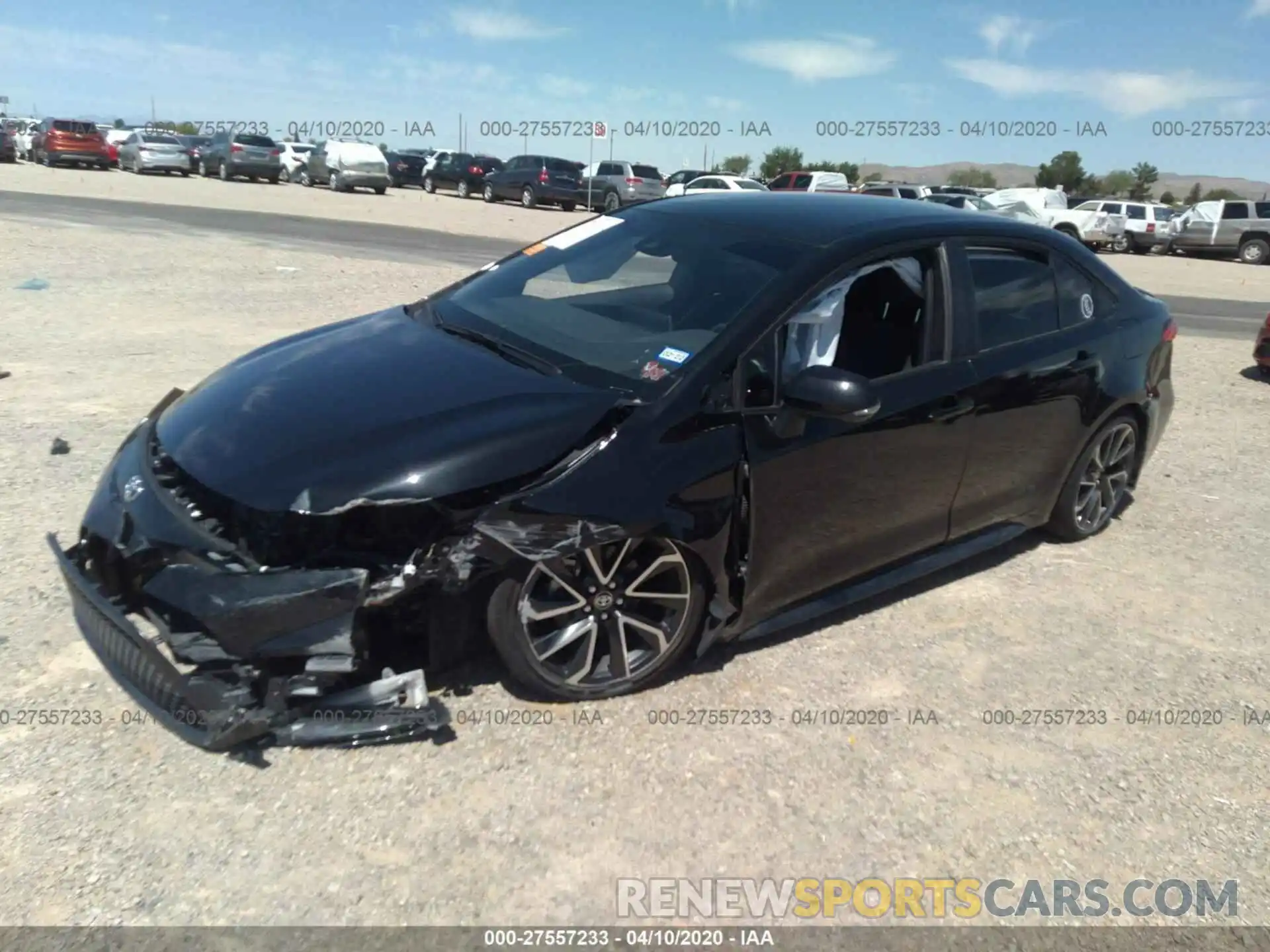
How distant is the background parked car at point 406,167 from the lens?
4203 cm

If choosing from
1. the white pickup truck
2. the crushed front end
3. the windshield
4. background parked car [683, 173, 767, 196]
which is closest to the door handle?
the windshield

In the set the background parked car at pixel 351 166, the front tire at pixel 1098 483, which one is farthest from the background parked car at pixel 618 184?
the front tire at pixel 1098 483

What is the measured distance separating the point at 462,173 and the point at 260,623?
1466 inches

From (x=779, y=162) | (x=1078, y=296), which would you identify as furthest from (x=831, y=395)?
(x=779, y=162)

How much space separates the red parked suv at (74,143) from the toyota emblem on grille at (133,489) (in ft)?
122

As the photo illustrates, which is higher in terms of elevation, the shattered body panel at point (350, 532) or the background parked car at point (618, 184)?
the background parked car at point (618, 184)

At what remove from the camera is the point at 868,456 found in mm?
3812

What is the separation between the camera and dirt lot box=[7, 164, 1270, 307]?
21.8m

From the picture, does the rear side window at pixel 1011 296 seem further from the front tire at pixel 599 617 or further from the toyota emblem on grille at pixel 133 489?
the toyota emblem on grille at pixel 133 489

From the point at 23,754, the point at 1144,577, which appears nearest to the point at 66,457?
the point at 23,754

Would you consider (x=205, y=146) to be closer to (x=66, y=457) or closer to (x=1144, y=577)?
(x=66, y=457)

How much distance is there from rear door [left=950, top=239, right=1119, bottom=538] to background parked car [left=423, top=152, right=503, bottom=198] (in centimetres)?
3418

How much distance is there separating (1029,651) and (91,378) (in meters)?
6.22

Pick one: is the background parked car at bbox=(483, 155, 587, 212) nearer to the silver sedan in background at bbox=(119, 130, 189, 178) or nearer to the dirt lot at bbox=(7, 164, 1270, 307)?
the dirt lot at bbox=(7, 164, 1270, 307)
